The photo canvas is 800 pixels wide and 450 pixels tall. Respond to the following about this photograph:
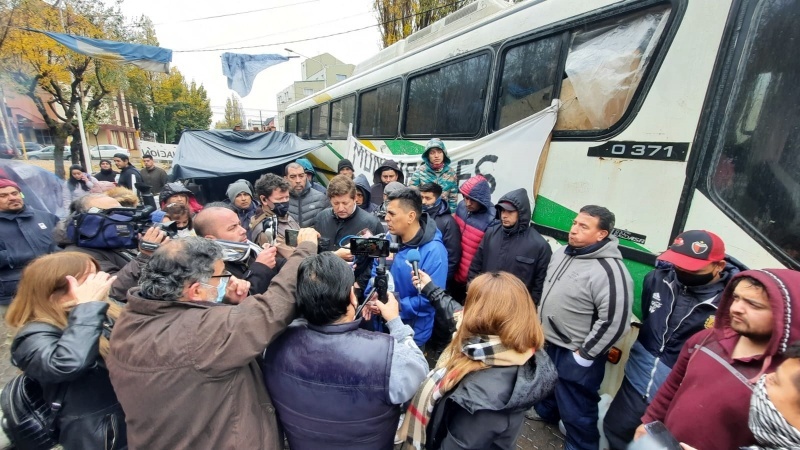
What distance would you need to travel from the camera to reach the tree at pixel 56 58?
37.9 feet

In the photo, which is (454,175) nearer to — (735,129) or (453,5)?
(735,129)

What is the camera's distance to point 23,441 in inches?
64.3

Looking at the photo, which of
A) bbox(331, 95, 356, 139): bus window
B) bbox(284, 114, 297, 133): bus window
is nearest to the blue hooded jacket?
bbox(331, 95, 356, 139): bus window

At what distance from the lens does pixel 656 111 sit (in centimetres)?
229

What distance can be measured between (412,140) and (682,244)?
151 inches

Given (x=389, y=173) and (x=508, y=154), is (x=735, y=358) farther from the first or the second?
(x=389, y=173)

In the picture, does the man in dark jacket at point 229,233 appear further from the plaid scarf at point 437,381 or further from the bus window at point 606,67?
the bus window at point 606,67

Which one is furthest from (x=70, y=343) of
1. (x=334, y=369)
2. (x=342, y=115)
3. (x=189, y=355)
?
(x=342, y=115)

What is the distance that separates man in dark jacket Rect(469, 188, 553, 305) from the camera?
9.10 feet

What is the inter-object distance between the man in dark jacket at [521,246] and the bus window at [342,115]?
525 centimetres

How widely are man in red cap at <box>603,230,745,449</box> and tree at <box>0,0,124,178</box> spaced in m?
13.8

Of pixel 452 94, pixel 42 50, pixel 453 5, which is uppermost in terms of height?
pixel 453 5

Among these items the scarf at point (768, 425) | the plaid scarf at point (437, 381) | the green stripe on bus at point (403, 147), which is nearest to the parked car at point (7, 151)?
the green stripe on bus at point (403, 147)

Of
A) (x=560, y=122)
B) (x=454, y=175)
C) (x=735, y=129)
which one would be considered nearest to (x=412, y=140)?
(x=454, y=175)
